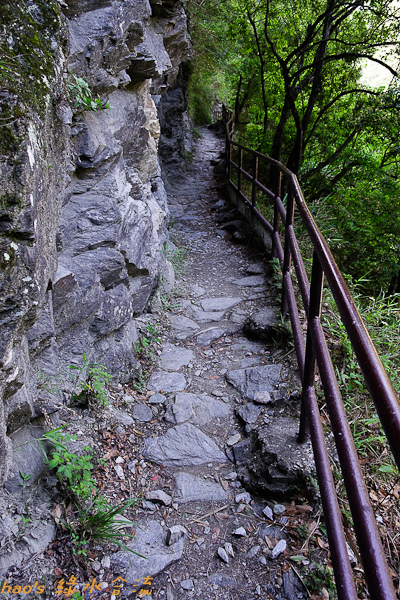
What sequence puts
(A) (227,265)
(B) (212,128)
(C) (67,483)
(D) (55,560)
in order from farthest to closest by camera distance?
1. (B) (212,128)
2. (A) (227,265)
3. (C) (67,483)
4. (D) (55,560)

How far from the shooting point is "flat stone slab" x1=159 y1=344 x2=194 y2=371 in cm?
321

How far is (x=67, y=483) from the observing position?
1.87m

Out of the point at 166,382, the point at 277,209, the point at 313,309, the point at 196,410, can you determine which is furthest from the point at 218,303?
the point at 313,309

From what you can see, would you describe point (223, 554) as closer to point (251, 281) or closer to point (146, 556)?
point (146, 556)

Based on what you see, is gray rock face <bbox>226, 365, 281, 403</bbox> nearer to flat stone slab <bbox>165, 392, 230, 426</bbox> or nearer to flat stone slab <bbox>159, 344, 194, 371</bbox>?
flat stone slab <bbox>165, 392, 230, 426</bbox>

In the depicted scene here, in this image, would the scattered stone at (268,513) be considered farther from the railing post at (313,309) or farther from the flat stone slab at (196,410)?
the flat stone slab at (196,410)

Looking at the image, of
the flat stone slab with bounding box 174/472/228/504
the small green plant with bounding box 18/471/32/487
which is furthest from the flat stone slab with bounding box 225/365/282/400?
the small green plant with bounding box 18/471/32/487

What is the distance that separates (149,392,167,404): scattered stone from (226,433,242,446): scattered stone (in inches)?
24.0

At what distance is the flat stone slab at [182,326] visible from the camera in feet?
12.0

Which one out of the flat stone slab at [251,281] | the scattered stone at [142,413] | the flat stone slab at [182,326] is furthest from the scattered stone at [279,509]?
the flat stone slab at [251,281]

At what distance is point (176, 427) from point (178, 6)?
5.69 metres

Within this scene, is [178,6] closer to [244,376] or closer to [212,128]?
[244,376]

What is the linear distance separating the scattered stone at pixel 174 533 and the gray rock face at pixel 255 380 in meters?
0.97

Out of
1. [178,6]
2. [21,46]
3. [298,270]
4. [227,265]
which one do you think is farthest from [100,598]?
[178,6]
